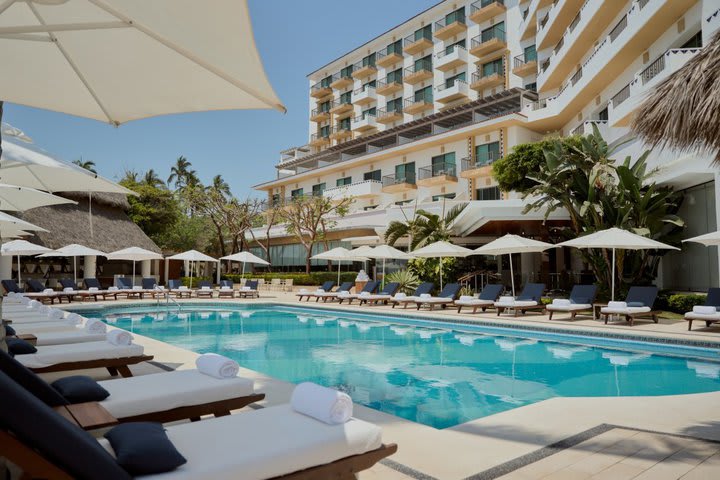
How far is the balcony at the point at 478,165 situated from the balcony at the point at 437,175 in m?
1.09

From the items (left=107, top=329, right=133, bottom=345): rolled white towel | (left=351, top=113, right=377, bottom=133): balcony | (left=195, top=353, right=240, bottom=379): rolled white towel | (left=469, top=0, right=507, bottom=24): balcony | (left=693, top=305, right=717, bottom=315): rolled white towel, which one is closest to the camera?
(left=195, top=353, right=240, bottom=379): rolled white towel

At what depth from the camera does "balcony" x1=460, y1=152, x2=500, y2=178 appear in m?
31.9

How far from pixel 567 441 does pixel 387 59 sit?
4195 cm

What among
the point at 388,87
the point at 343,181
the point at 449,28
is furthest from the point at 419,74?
the point at 343,181

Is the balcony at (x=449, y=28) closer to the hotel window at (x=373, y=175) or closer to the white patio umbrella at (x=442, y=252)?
the hotel window at (x=373, y=175)

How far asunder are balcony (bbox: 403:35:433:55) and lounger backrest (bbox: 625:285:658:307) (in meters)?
31.2

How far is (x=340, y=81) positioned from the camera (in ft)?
157

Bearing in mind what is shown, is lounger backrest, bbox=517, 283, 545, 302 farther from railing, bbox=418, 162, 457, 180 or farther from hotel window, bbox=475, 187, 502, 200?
railing, bbox=418, 162, 457, 180

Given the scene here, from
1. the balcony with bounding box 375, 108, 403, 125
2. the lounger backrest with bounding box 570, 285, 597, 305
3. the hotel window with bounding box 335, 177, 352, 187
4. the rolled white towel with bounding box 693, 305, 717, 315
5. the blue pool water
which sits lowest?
the blue pool water

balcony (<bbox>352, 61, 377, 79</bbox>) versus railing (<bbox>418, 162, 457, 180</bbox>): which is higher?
balcony (<bbox>352, 61, 377, 79</bbox>)

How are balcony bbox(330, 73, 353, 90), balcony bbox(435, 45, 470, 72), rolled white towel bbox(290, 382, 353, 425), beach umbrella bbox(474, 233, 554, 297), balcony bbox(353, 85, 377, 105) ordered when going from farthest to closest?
balcony bbox(330, 73, 353, 90), balcony bbox(353, 85, 377, 105), balcony bbox(435, 45, 470, 72), beach umbrella bbox(474, 233, 554, 297), rolled white towel bbox(290, 382, 353, 425)

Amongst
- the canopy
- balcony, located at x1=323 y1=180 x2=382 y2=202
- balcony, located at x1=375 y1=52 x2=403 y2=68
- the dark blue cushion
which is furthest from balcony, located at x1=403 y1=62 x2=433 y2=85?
the dark blue cushion

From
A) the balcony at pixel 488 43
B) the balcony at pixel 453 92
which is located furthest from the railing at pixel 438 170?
the balcony at pixel 488 43

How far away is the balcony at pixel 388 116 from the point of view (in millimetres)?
42125
